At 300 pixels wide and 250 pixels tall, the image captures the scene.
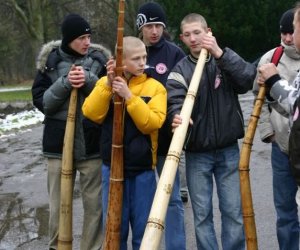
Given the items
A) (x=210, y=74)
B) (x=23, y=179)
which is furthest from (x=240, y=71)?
(x=23, y=179)

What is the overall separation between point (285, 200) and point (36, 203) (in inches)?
151

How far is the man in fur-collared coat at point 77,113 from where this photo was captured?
14.0 ft

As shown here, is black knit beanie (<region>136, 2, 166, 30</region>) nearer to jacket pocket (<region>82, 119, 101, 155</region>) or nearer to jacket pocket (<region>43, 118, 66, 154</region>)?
jacket pocket (<region>82, 119, 101, 155</region>)

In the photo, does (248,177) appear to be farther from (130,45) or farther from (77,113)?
(77,113)

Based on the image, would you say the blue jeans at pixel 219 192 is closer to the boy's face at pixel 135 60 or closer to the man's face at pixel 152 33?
the boy's face at pixel 135 60

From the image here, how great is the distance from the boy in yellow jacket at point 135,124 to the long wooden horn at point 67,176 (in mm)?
384

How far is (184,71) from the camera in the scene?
3875 millimetres

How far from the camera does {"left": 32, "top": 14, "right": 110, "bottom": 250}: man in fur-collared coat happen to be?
14.0ft

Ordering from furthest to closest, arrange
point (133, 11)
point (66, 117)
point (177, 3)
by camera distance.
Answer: point (133, 11) → point (177, 3) → point (66, 117)

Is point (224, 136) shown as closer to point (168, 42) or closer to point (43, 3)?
point (168, 42)

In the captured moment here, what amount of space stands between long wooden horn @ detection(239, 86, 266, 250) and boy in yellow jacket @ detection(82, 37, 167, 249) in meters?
0.57

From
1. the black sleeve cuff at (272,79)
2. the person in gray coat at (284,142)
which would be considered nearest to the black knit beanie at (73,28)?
the person in gray coat at (284,142)

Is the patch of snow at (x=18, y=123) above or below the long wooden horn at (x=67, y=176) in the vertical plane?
below

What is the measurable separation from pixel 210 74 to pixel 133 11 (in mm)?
29485
